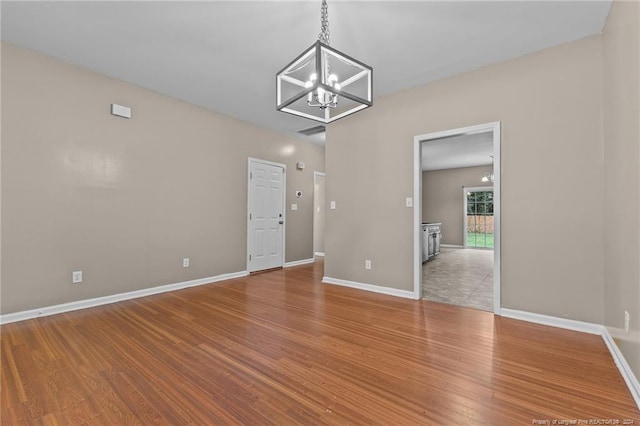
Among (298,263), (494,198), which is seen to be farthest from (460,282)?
(298,263)

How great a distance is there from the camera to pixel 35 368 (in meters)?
1.98

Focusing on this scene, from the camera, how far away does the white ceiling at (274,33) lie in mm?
2363

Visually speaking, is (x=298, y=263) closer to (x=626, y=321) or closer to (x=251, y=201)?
(x=251, y=201)

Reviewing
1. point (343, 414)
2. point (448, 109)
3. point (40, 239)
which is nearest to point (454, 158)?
point (448, 109)

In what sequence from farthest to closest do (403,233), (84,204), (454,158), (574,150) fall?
(454,158), (403,233), (84,204), (574,150)

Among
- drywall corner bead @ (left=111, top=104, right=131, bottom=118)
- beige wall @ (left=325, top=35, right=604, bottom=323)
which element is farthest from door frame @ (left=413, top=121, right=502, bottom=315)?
drywall corner bead @ (left=111, top=104, right=131, bottom=118)

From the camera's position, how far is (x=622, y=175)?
1996 mm

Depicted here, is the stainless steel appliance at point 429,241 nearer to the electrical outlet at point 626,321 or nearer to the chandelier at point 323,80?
the electrical outlet at point 626,321

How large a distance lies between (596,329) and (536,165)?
1.59 metres

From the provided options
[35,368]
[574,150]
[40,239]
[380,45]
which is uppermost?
[380,45]

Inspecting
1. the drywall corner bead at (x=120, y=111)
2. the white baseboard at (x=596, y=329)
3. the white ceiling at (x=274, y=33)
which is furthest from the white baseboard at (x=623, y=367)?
the drywall corner bead at (x=120, y=111)

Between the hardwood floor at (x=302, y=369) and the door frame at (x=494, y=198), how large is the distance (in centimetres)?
46

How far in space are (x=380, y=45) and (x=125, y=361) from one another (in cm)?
353

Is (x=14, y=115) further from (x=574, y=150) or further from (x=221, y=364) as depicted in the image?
(x=574, y=150)
